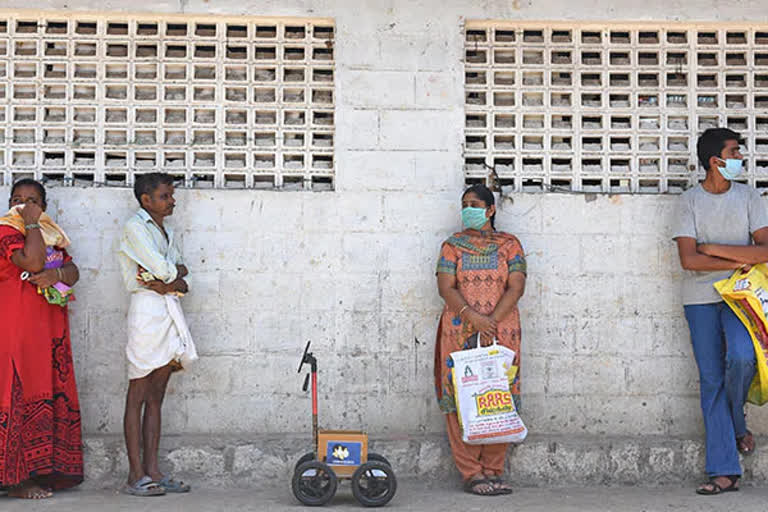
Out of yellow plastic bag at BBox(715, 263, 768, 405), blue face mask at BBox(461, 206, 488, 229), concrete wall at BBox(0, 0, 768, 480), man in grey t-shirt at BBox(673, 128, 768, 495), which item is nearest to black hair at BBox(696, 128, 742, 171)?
man in grey t-shirt at BBox(673, 128, 768, 495)

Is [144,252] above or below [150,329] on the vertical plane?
above

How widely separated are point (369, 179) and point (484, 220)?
87cm

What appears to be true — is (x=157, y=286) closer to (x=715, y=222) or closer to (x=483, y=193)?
(x=483, y=193)

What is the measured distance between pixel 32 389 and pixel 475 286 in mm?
2680

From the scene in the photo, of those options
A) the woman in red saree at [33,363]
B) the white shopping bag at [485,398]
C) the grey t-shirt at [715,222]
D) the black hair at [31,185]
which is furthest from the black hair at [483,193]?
the black hair at [31,185]

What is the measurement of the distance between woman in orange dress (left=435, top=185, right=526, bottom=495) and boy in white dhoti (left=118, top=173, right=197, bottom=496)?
5.15 feet

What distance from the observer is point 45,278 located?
18.8 feet

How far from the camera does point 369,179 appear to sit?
21.2 feet

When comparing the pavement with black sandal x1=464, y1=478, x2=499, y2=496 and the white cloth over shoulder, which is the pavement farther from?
the white cloth over shoulder

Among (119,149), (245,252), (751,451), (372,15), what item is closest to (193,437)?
(245,252)

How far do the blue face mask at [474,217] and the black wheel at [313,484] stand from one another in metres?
1.73

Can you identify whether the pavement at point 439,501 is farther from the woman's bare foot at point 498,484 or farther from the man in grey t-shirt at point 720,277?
the man in grey t-shirt at point 720,277

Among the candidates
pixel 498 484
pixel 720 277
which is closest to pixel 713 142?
pixel 720 277

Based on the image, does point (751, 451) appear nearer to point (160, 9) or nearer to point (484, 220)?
point (484, 220)
